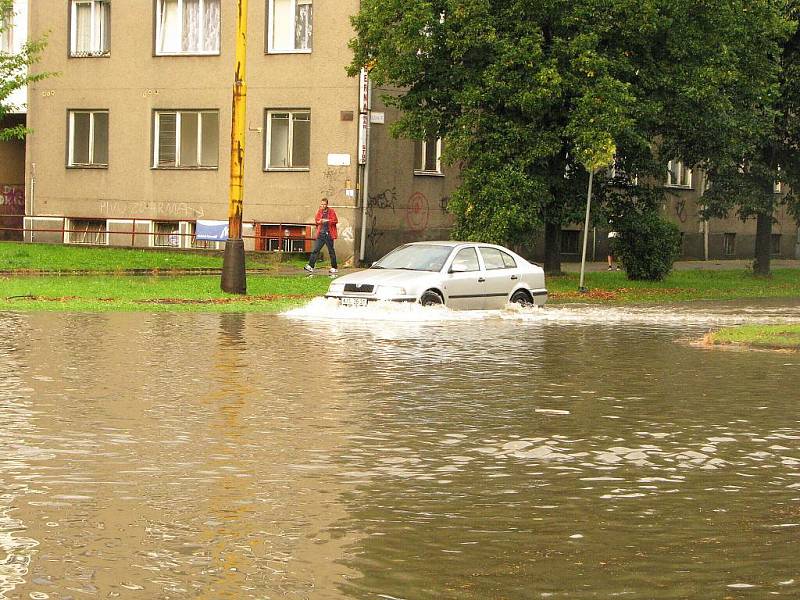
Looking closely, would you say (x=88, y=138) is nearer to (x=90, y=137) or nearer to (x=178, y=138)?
(x=90, y=137)

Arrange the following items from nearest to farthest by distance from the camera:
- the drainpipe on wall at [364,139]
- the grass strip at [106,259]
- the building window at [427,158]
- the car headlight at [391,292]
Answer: the car headlight at [391,292], the grass strip at [106,259], the drainpipe on wall at [364,139], the building window at [427,158]

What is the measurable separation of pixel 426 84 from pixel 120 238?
43.8 ft

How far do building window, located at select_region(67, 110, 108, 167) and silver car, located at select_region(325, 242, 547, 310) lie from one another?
21258mm

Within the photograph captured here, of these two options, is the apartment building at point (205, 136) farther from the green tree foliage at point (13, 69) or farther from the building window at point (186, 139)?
the green tree foliage at point (13, 69)

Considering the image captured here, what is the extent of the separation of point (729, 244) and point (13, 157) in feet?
91.0

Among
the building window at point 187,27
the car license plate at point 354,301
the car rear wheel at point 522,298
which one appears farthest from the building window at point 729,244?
the car license plate at point 354,301

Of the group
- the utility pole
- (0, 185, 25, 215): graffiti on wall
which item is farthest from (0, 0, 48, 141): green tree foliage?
the utility pole

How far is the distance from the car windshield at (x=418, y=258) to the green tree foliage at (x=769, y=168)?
16.1 meters

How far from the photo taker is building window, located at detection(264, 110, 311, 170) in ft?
135

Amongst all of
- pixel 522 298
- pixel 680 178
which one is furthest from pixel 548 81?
pixel 680 178

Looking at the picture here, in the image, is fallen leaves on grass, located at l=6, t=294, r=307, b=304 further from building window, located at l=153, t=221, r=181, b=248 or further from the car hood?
building window, located at l=153, t=221, r=181, b=248

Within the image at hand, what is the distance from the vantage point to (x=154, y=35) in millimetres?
43188

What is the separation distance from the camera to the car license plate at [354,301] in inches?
923

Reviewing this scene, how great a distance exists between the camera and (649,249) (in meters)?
37.1
